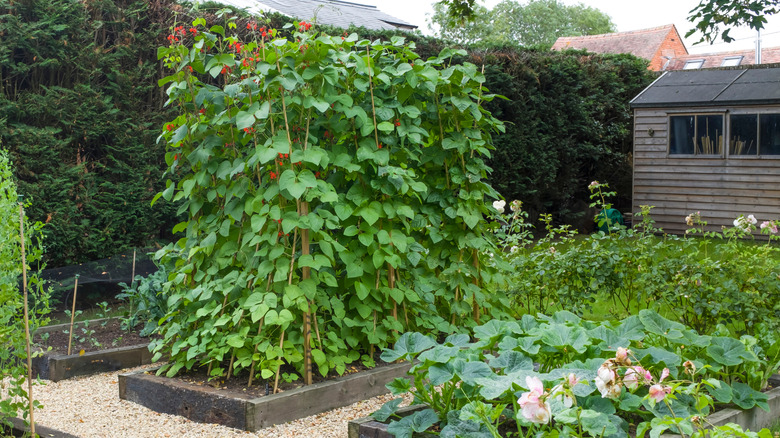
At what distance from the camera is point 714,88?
11.0 metres

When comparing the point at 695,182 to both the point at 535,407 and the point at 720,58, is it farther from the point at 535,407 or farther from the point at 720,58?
the point at 720,58

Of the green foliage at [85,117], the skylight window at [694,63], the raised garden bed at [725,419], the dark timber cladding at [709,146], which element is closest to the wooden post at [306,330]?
the raised garden bed at [725,419]

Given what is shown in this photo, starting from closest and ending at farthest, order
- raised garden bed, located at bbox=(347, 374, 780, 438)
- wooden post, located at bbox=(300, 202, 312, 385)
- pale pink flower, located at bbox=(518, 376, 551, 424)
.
A: pale pink flower, located at bbox=(518, 376, 551, 424) < raised garden bed, located at bbox=(347, 374, 780, 438) < wooden post, located at bbox=(300, 202, 312, 385)

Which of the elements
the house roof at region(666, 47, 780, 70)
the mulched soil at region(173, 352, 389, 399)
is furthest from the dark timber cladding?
the house roof at region(666, 47, 780, 70)

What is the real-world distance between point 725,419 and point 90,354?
11.7ft

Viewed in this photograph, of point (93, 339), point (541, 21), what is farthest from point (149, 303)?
point (541, 21)

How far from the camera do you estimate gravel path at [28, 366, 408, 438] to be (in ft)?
10.3

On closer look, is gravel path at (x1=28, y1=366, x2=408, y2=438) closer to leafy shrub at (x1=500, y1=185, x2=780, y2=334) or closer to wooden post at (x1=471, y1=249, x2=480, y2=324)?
wooden post at (x1=471, y1=249, x2=480, y2=324)

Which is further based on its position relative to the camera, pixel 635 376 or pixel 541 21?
pixel 541 21

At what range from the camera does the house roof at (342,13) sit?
52.5 ft

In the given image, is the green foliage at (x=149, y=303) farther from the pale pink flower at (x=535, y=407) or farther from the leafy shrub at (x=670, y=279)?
the pale pink flower at (x=535, y=407)

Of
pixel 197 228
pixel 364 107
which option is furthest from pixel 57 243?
pixel 364 107

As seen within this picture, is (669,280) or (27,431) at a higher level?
(669,280)

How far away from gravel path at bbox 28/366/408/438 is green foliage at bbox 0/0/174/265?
2524 millimetres
